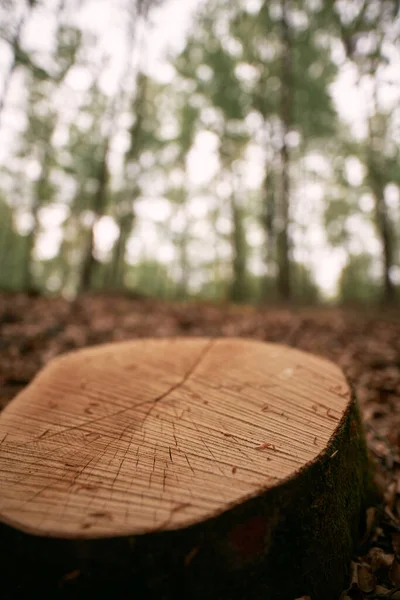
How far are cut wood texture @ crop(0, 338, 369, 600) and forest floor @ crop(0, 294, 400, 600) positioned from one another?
5.7 inches

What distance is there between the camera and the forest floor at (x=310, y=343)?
4.26 feet

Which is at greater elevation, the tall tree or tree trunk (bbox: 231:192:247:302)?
the tall tree

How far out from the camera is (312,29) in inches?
256

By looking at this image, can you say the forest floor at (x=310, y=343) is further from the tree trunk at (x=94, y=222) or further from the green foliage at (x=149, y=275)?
the green foliage at (x=149, y=275)

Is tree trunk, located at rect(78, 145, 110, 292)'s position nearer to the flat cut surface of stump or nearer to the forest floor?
the forest floor

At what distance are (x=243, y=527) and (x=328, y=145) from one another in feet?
48.0

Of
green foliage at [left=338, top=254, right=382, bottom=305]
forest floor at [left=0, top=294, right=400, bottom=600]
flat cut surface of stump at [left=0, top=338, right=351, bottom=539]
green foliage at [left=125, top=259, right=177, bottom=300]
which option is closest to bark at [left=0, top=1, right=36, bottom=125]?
forest floor at [left=0, top=294, right=400, bottom=600]

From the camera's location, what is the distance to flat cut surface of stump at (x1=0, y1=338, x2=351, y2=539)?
802 mm

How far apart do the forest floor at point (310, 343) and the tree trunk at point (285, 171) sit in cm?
224

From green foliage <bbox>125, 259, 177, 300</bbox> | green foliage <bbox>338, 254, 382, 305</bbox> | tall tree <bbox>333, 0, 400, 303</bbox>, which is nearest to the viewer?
tall tree <bbox>333, 0, 400, 303</bbox>

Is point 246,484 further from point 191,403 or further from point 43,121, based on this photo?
point 43,121

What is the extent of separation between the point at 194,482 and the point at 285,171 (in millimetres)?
7965

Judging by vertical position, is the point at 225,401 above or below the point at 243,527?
above

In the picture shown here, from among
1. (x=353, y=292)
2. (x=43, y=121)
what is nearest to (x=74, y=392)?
(x=43, y=121)
